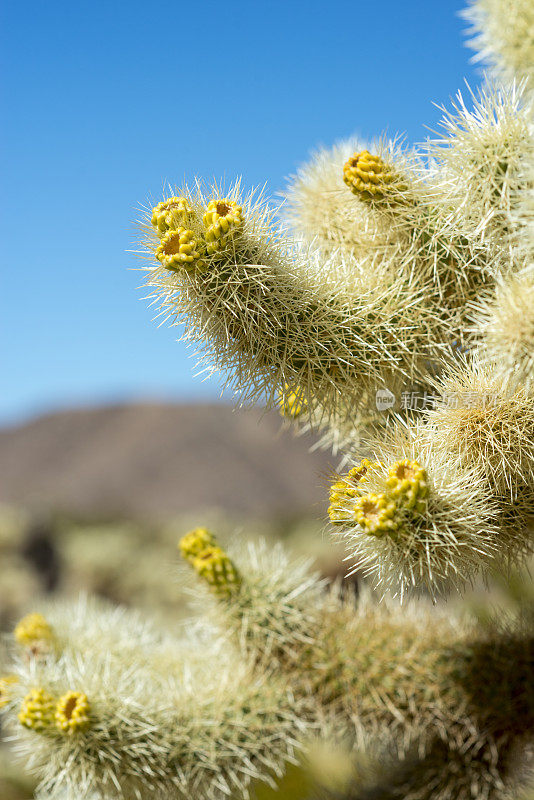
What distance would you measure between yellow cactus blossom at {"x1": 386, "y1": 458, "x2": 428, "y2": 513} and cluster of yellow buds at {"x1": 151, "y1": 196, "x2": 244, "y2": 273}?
55cm

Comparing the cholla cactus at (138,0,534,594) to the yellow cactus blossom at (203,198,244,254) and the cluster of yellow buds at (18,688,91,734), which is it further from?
the cluster of yellow buds at (18,688,91,734)

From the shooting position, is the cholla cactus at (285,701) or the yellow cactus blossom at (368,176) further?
the cholla cactus at (285,701)

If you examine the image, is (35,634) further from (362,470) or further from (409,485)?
(409,485)

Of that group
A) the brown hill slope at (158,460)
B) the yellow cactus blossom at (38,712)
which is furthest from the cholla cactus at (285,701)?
the brown hill slope at (158,460)

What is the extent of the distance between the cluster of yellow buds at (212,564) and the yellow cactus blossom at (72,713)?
1.55ft

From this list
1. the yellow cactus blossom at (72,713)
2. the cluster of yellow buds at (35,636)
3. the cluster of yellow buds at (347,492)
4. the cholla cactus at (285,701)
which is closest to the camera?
the cluster of yellow buds at (347,492)

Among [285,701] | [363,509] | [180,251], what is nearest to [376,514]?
[363,509]

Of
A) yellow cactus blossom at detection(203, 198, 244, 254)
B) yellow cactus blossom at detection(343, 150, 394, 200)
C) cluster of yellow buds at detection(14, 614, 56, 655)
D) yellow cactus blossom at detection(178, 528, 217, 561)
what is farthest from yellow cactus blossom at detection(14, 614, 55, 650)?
yellow cactus blossom at detection(343, 150, 394, 200)

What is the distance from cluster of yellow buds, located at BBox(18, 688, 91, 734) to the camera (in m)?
1.86

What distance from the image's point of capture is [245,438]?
47.4 ft

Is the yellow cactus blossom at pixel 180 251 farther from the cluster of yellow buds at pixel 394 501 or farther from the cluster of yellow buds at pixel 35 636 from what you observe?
the cluster of yellow buds at pixel 35 636

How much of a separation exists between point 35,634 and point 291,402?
1.23 m

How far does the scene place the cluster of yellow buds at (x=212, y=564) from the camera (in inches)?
84.5

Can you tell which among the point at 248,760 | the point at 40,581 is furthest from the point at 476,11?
the point at 40,581
